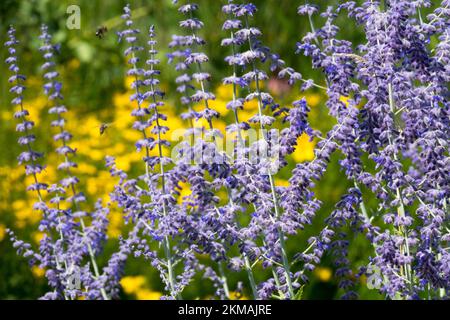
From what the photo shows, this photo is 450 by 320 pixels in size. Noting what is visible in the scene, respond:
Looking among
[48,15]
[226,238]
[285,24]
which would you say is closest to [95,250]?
[226,238]

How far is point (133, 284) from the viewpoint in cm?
623

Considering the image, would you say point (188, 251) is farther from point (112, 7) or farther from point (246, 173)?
point (112, 7)

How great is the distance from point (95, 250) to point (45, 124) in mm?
4335

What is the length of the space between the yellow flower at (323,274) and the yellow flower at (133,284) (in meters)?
1.46

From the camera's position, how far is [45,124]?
8773 millimetres

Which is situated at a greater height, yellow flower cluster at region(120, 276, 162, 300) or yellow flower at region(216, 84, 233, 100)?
yellow flower at region(216, 84, 233, 100)

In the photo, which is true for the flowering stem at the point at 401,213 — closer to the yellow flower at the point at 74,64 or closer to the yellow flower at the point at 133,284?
the yellow flower at the point at 133,284

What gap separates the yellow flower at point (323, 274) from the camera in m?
6.29

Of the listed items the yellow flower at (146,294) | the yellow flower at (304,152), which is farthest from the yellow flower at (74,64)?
the yellow flower at (146,294)

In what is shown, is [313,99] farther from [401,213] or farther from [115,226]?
[401,213]

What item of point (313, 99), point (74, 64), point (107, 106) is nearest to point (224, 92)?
point (313, 99)

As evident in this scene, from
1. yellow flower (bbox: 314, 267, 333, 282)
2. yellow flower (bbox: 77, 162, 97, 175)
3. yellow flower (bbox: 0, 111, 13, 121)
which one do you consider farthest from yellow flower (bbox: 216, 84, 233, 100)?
yellow flower (bbox: 314, 267, 333, 282)

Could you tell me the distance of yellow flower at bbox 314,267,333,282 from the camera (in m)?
6.29

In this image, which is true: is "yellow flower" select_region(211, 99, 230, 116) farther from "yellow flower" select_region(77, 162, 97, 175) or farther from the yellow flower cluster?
the yellow flower cluster
